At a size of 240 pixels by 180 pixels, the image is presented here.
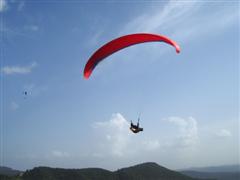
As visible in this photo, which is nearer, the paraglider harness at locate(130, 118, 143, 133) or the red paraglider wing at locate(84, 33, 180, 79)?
the red paraglider wing at locate(84, 33, 180, 79)

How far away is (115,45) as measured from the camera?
26234mm

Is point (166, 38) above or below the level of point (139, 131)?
above

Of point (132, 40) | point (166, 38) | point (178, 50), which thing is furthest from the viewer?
point (132, 40)

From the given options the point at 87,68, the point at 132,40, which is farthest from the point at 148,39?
the point at 87,68

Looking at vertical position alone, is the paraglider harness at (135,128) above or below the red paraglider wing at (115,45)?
below

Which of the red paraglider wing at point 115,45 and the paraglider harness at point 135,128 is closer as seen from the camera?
the red paraglider wing at point 115,45

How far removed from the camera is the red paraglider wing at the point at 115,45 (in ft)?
81.7

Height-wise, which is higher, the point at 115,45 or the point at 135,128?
the point at 115,45

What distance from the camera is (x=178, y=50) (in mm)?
22219

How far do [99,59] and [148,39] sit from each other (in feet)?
16.1

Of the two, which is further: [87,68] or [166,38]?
[87,68]

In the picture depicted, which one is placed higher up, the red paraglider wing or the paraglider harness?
the red paraglider wing

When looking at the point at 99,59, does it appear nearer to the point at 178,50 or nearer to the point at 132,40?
the point at 132,40

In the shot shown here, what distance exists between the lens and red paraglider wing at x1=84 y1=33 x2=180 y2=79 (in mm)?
24906
